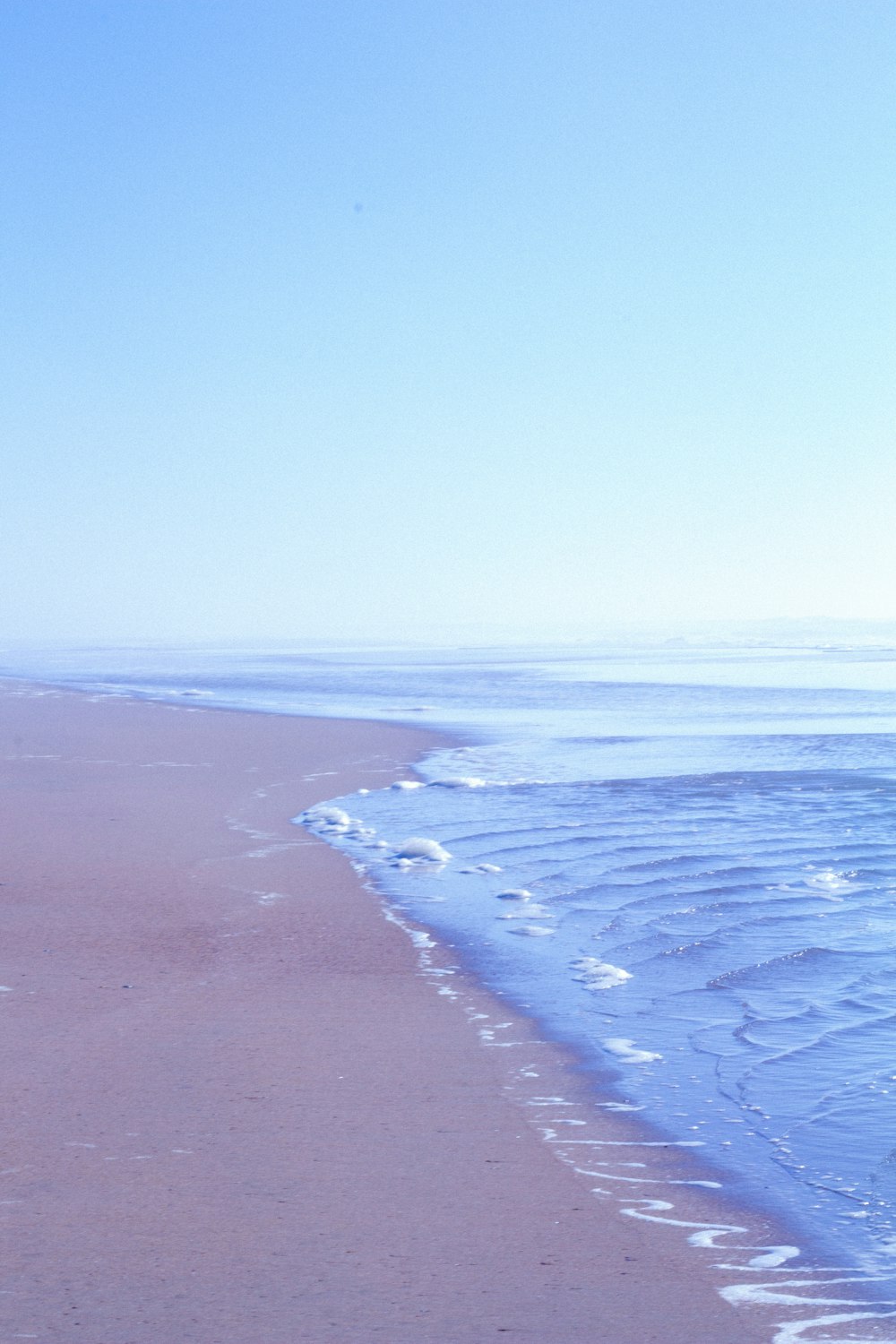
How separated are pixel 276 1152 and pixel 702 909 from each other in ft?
15.6

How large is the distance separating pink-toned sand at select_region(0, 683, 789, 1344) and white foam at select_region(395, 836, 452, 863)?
46.2 inches

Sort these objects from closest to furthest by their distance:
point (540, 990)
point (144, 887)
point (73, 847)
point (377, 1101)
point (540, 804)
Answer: point (377, 1101), point (540, 990), point (144, 887), point (73, 847), point (540, 804)

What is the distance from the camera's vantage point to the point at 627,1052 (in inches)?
225

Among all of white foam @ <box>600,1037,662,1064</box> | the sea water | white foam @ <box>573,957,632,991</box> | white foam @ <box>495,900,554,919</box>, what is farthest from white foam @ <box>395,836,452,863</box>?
white foam @ <box>600,1037,662,1064</box>

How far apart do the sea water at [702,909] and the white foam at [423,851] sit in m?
0.03

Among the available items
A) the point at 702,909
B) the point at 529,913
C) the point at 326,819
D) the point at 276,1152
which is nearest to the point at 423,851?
the point at 326,819

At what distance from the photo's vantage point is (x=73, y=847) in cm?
1038

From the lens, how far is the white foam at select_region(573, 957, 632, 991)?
6.81 m

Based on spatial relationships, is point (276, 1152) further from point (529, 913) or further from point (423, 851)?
point (423, 851)

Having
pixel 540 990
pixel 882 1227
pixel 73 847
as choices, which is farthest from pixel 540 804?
pixel 882 1227

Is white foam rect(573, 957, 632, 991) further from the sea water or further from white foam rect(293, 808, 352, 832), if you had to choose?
white foam rect(293, 808, 352, 832)

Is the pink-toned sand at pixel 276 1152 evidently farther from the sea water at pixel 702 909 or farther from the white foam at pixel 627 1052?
the sea water at pixel 702 909

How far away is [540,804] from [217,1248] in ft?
31.3

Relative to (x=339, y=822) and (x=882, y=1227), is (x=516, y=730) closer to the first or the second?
(x=339, y=822)
